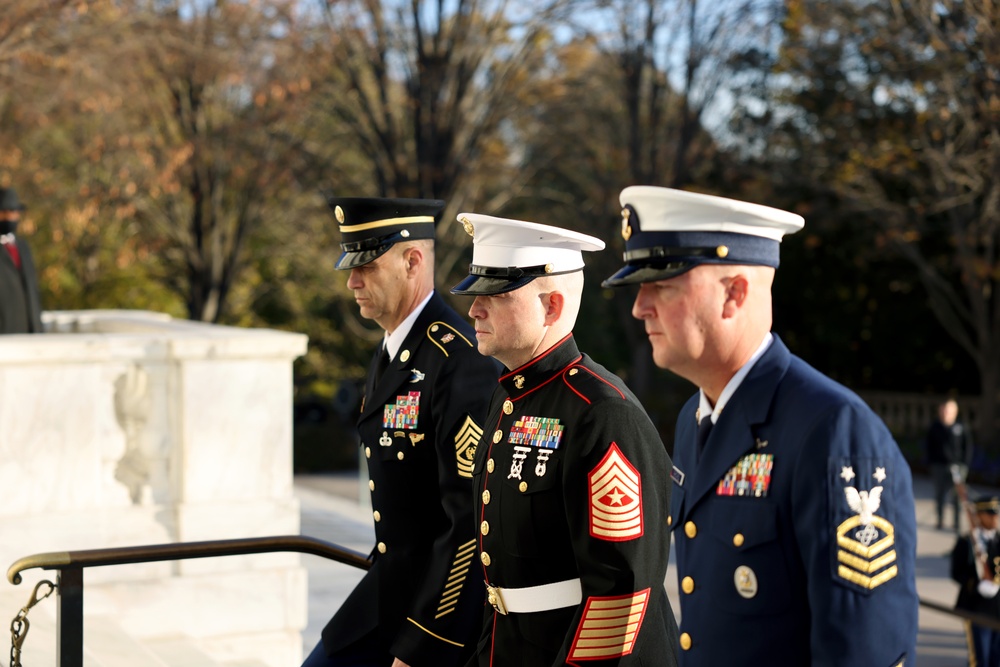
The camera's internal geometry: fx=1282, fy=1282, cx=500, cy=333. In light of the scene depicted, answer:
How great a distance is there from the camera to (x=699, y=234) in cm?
236

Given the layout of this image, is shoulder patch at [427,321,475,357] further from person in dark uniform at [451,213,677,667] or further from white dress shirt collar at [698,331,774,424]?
white dress shirt collar at [698,331,774,424]

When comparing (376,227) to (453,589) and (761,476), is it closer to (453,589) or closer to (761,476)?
(453,589)

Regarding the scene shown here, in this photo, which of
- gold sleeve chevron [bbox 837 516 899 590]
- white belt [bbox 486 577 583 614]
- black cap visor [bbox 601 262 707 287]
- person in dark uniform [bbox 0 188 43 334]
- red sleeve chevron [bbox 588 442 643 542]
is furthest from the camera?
person in dark uniform [bbox 0 188 43 334]

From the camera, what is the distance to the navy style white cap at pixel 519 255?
3189mm

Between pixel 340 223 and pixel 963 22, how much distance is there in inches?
693

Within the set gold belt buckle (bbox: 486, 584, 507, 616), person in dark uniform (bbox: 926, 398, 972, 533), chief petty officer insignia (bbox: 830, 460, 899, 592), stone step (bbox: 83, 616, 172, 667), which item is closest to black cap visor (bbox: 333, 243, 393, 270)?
gold belt buckle (bbox: 486, 584, 507, 616)

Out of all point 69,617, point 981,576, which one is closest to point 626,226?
point 69,617

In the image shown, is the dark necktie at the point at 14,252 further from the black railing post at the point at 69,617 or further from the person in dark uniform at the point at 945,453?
the person in dark uniform at the point at 945,453

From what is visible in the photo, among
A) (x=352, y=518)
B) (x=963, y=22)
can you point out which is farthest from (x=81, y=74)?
(x=963, y=22)

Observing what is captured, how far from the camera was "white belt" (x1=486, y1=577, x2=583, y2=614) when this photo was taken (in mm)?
3049

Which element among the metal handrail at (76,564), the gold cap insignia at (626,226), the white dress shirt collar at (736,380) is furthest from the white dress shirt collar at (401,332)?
the white dress shirt collar at (736,380)

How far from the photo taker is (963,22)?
19406 millimetres

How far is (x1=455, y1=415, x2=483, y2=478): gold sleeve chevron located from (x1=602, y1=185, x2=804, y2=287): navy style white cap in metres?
1.26

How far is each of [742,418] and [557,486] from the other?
2.54ft
